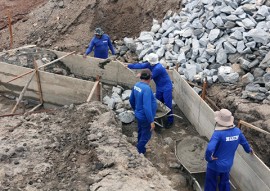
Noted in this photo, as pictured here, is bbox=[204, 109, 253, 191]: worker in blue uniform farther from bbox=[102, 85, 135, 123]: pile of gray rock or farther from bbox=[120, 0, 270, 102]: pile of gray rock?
bbox=[102, 85, 135, 123]: pile of gray rock

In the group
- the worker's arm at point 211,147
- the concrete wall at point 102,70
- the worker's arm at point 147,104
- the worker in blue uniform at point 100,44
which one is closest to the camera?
the worker's arm at point 211,147

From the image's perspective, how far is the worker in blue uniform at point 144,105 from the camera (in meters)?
6.84

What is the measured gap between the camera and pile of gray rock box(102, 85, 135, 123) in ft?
27.8

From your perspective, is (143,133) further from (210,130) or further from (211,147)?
(211,147)

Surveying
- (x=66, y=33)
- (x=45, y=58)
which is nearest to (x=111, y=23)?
(x=66, y=33)

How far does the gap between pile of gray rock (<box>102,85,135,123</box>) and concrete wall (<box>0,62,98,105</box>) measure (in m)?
0.54

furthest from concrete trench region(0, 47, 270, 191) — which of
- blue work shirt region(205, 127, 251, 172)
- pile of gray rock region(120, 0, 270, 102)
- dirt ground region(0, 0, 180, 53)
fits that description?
dirt ground region(0, 0, 180, 53)

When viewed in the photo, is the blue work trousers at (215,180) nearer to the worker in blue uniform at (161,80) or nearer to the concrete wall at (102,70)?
the worker in blue uniform at (161,80)

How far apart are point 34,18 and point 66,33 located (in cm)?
177

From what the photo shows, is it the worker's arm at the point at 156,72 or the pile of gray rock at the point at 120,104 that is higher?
the worker's arm at the point at 156,72

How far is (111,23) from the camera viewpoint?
496 inches

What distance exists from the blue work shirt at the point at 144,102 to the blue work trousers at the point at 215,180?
146 cm

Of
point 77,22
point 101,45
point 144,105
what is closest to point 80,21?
point 77,22

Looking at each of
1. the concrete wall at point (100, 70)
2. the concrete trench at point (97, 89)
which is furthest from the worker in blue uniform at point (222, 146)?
the concrete wall at point (100, 70)
